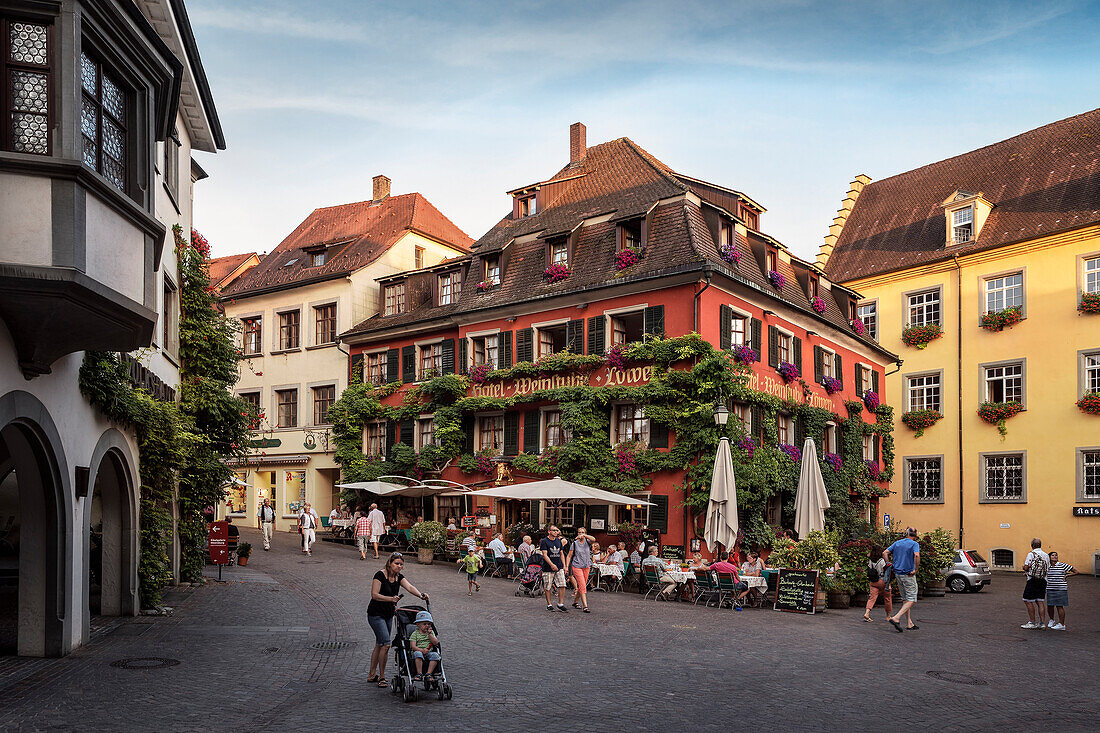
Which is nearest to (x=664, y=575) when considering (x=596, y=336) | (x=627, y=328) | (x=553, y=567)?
(x=553, y=567)

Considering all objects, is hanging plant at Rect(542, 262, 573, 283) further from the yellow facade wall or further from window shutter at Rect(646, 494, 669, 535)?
the yellow facade wall

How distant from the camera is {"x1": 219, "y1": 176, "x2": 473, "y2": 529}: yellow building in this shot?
4072 cm

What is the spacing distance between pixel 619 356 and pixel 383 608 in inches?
748

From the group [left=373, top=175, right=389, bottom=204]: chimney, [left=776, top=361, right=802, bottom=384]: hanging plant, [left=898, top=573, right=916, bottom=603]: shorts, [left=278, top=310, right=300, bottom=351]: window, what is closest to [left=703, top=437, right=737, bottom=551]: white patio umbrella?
[left=898, top=573, right=916, bottom=603]: shorts

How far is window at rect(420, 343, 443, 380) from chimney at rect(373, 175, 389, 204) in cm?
1390

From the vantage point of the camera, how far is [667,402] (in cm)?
2850

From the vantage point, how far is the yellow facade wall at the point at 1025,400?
3606 cm

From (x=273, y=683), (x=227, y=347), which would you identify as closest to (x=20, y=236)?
(x=273, y=683)

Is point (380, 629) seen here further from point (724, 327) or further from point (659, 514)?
point (724, 327)

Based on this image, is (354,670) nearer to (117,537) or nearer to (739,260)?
(117,537)

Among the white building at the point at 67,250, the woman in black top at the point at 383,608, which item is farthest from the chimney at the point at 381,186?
the woman in black top at the point at 383,608

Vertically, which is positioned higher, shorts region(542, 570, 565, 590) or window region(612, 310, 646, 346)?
window region(612, 310, 646, 346)

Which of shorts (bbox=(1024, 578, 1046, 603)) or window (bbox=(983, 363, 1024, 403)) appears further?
window (bbox=(983, 363, 1024, 403))

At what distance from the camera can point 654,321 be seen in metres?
29.4
